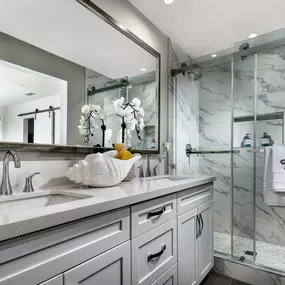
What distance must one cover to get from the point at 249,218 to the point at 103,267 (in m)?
2.22

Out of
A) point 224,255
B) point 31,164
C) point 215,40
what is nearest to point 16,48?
point 31,164

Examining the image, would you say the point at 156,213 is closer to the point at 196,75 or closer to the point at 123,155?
the point at 123,155

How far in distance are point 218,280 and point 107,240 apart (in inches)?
63.6

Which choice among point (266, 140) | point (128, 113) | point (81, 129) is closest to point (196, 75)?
point (266, 140)

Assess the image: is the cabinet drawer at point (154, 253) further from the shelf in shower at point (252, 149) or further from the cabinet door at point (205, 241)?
the shelf in shower at point (252, 149)

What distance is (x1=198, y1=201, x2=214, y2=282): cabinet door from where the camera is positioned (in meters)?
1.70

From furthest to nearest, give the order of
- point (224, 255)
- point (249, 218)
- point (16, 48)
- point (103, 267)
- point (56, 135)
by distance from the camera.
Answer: point (249, 218) → point (224, 255) → point (56, 135) → point (16, 48) → point (103, 267)

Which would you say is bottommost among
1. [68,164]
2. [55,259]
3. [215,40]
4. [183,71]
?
[55,259]

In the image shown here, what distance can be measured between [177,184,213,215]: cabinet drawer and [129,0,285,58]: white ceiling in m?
1.63

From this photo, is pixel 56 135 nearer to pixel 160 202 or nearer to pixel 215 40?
pixel 160 202

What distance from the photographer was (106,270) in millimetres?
851

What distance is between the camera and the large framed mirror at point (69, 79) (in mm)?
1159

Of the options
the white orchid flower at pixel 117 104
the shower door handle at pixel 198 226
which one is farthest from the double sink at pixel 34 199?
the shower door handle at pixel 198 226

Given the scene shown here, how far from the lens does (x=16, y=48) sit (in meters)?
1.18
